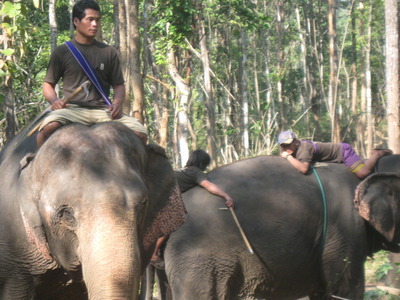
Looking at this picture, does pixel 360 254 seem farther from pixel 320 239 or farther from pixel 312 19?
pixel 312 19

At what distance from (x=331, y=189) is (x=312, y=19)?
84.1ft

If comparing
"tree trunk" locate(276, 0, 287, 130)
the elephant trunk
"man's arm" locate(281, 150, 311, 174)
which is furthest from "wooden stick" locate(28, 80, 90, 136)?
"tree trunk" locate(276, 0, 287, 130)

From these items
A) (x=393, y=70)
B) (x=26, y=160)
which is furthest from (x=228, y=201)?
(x=26, y=160)

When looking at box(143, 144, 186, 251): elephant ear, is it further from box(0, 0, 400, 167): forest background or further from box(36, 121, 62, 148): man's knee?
box(0, 0, 400, 167): forest background

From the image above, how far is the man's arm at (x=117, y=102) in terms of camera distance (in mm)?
3934

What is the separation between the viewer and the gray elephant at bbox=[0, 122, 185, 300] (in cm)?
301

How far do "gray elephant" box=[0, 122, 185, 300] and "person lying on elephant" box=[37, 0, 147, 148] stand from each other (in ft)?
0.77

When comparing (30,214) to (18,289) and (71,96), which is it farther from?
(71,96)

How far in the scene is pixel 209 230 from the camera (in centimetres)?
639

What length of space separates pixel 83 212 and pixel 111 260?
0.99 ft

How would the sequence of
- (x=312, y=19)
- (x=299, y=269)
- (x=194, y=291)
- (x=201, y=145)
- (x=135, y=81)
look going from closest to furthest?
1. (x=194, y=291)
2. (x=299, y=269)
3. (x=135, y=81)
4. (x=312, y=19)
5. (x=201, y=145)

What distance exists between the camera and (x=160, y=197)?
3947 millimetres

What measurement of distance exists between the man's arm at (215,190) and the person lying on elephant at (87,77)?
7.86 feet

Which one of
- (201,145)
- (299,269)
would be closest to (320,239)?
(299,269)
